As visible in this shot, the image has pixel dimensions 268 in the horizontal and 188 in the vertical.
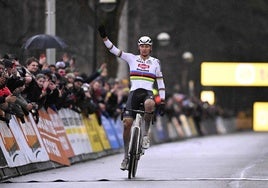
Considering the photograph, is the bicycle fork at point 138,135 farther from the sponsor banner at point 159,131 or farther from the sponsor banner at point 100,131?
the sponsor banner at point 159,131

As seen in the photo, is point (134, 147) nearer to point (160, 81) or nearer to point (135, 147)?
point (135, 147)

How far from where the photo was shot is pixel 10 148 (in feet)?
Result: 56.8

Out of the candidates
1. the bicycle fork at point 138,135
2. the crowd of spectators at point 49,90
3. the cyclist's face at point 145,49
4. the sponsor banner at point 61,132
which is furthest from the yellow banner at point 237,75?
the bicycle fork at point 138,135

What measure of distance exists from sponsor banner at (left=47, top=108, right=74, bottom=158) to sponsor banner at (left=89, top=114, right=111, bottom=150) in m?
3.27

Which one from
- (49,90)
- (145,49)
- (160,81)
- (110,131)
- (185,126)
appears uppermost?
(145,49)

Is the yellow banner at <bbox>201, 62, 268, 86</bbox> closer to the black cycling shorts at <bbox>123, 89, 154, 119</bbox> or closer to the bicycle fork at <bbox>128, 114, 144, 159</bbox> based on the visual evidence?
the black cycling shorts at <bbox>123, 89, 154, 119</bbox>

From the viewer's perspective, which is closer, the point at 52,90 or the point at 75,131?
the point at 52,90

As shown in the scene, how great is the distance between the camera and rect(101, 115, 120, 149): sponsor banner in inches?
1053

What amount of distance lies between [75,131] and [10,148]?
5628 mm

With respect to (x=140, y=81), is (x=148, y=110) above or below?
below

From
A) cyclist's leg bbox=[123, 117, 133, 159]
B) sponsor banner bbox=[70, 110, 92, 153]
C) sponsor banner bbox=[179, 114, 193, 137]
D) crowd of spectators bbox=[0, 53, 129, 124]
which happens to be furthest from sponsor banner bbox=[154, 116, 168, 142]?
cyclist's leg bbox=[123, 117, 133, 159]

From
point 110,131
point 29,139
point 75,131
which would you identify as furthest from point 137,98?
point 110,131

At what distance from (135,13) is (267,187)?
94.3ft

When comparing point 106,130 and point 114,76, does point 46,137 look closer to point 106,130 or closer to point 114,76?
point 106,130
